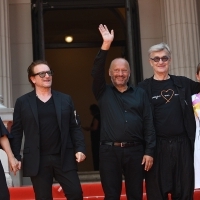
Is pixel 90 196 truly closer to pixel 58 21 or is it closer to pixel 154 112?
pixel 154 112

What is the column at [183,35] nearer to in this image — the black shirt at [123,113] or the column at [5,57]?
the column at [5,57]

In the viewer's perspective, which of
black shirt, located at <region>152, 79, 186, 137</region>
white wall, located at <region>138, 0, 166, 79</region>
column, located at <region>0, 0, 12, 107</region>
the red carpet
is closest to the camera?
black shirt, located at <region>152, 79, 186, 137</region>

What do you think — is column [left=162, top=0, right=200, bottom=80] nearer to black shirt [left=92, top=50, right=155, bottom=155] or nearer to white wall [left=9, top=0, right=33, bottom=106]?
white wall [left=9, top=0, right=33, bottom=106]

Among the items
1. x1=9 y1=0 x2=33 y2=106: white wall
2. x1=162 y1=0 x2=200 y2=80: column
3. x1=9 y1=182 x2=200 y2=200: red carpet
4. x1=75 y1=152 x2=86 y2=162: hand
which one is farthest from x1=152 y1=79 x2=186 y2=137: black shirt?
x1=9 y1=0 x2=33 y2=106: white wall

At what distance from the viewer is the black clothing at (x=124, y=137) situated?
6.53 meters

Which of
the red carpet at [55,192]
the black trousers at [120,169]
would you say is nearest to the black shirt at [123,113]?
the black trousers at [120,169]

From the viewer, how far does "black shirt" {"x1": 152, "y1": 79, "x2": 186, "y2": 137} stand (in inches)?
261

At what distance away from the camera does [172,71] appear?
11328 millimetres

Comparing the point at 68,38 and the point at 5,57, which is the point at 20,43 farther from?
the point at 68,38

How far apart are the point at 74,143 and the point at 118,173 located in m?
0.56

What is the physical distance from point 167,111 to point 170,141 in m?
0.32

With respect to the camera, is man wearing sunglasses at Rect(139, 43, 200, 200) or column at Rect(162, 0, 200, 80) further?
column at Rect(162, 0, 200, 80)

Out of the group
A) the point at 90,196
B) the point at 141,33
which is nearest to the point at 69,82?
the point at 141,33

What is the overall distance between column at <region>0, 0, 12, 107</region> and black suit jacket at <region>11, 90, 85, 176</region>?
4120 mm
